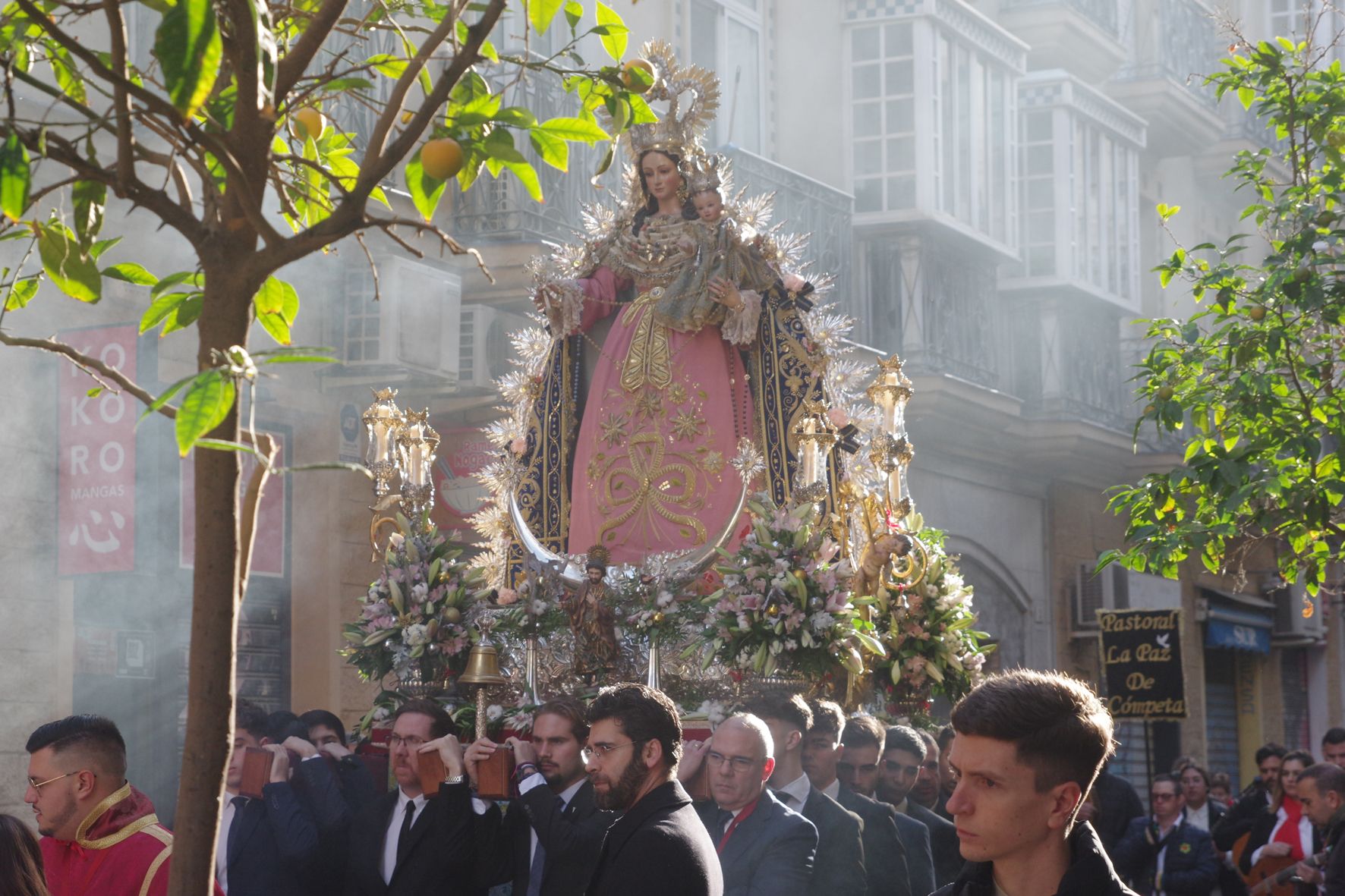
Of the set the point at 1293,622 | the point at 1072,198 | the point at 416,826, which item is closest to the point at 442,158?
the point at 416,826

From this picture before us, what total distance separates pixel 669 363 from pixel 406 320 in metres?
3.70

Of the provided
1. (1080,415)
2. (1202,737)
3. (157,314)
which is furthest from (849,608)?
(1202,737)

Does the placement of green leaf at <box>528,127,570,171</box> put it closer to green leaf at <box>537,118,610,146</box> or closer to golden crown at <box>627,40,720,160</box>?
green leaf at <box>537,118,610,146</box>

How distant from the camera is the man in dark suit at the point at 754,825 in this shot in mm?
4910

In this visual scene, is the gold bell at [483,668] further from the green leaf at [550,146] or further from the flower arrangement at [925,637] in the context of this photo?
the green leaf at [550,146]

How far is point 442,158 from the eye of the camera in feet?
8.26

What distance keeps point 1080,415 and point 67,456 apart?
39.8 feet

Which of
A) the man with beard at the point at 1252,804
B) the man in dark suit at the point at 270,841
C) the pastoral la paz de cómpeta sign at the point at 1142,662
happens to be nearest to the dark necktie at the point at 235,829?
the man in dark suit at the point at 270,841

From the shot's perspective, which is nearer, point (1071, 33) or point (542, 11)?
point (542, 11)

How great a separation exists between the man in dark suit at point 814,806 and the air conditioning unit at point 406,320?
18.2 ft

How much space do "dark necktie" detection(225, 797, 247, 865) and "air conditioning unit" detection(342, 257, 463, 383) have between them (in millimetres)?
5063

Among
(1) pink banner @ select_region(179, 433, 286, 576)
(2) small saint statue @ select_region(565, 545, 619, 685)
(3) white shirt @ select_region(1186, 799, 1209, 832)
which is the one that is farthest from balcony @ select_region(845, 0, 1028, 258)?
(2) small saint statue @ select_region(565, 545, 619, 685)

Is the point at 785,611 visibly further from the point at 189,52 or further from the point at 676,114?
the point at 189,52

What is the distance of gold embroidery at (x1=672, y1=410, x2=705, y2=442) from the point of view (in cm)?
754
